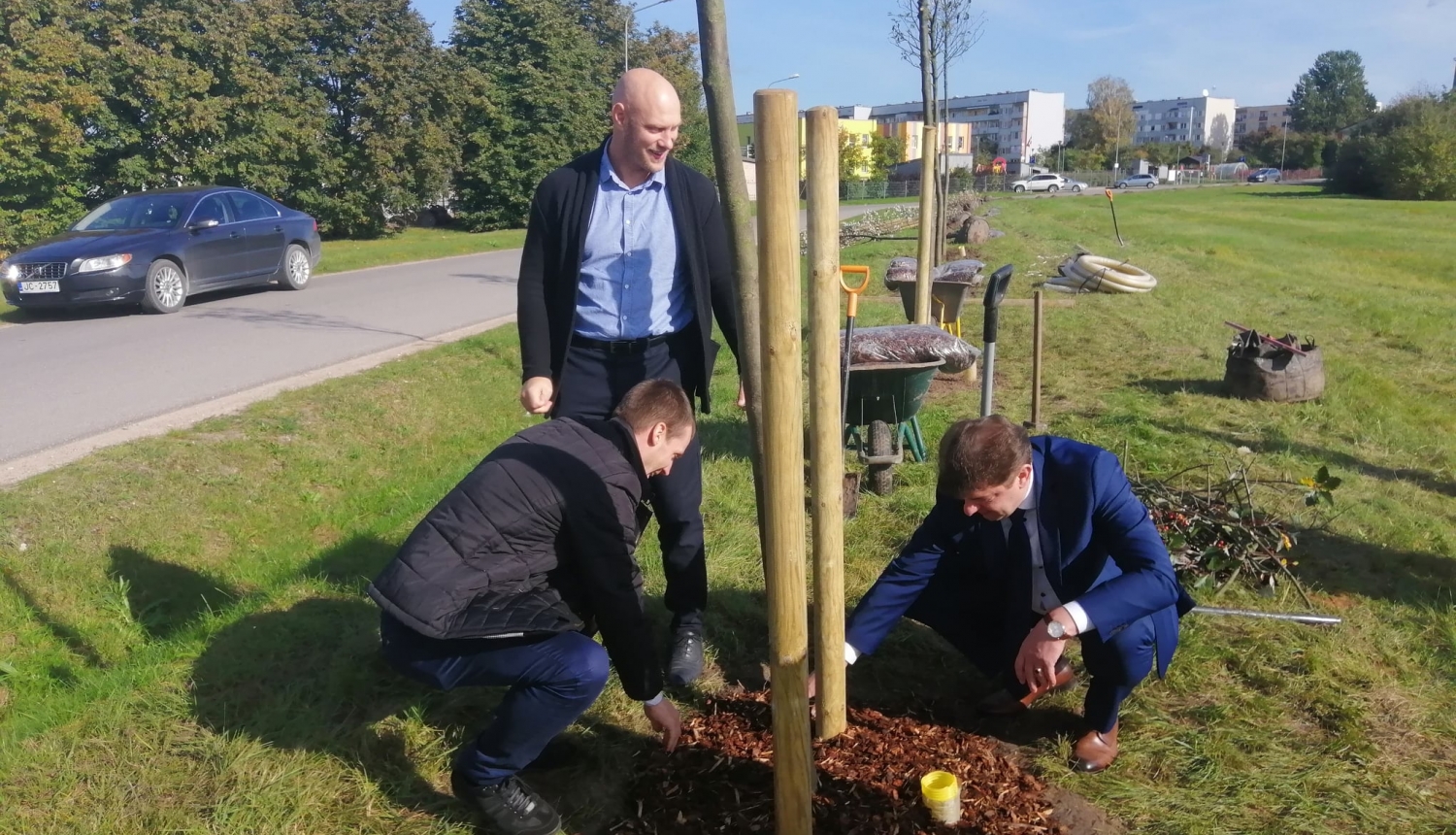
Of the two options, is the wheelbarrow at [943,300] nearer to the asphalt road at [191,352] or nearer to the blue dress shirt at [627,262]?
the asphalt road at [191,352]

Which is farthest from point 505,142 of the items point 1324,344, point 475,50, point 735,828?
point 735,828

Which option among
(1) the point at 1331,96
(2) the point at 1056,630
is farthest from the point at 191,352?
(1) the point at 1331,96

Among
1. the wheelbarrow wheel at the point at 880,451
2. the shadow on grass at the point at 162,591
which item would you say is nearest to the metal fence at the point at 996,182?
the wheelbarrow wheel at the point at 880,451

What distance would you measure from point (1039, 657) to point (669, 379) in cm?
139

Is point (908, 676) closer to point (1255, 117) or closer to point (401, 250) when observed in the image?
point (401, 250)

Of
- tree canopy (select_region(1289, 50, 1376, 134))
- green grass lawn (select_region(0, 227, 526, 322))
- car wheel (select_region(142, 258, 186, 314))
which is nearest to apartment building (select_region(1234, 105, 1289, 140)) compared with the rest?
tree canopy (select_region(1289, 50, 1376, 134))

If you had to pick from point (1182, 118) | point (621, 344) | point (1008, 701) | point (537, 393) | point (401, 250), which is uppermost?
point (1182, 118)

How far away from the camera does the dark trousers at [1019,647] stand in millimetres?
2836

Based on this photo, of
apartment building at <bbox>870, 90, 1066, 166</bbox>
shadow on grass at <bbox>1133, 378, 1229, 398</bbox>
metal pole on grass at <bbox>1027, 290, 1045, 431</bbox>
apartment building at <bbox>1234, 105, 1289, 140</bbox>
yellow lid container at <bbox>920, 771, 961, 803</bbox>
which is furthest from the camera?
apartment building at <bbox>1234, 105, 1289, 140</bbox>

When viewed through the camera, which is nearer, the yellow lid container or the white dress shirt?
the yellow lid container

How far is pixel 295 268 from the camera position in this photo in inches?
570

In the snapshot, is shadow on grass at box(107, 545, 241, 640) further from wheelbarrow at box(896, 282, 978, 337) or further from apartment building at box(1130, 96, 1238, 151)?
apartment building at box(1130, 96, 1238, 151)

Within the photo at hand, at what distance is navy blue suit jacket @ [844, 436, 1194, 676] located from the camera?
2.76 m

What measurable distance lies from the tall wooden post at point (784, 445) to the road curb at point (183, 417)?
459 cm
